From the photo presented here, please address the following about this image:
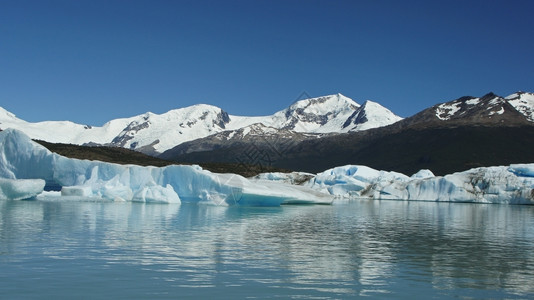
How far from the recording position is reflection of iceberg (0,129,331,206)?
37.9 m

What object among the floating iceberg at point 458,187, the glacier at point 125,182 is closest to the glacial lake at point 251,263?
the glacier at point 125,182

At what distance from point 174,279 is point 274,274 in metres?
2.22

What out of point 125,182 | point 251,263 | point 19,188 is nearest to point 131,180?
point 125,182

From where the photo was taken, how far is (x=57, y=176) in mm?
43625

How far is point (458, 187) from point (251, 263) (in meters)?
54.1

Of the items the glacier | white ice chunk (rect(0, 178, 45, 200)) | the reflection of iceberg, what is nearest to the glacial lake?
the glacier

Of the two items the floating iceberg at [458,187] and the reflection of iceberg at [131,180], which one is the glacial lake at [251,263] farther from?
the floating iceberg at [458,187]

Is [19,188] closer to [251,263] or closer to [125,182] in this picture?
[125,182]

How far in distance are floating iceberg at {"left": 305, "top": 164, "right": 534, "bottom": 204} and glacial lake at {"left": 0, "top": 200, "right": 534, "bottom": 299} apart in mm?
41228

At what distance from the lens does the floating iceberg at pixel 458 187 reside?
58.8m

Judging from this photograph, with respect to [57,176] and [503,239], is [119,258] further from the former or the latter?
[57,176]

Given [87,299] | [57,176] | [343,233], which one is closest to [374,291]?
[87,299]

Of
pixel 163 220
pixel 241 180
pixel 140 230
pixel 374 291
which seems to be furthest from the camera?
pixel 241 180

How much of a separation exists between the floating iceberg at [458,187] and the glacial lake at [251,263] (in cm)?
4123
